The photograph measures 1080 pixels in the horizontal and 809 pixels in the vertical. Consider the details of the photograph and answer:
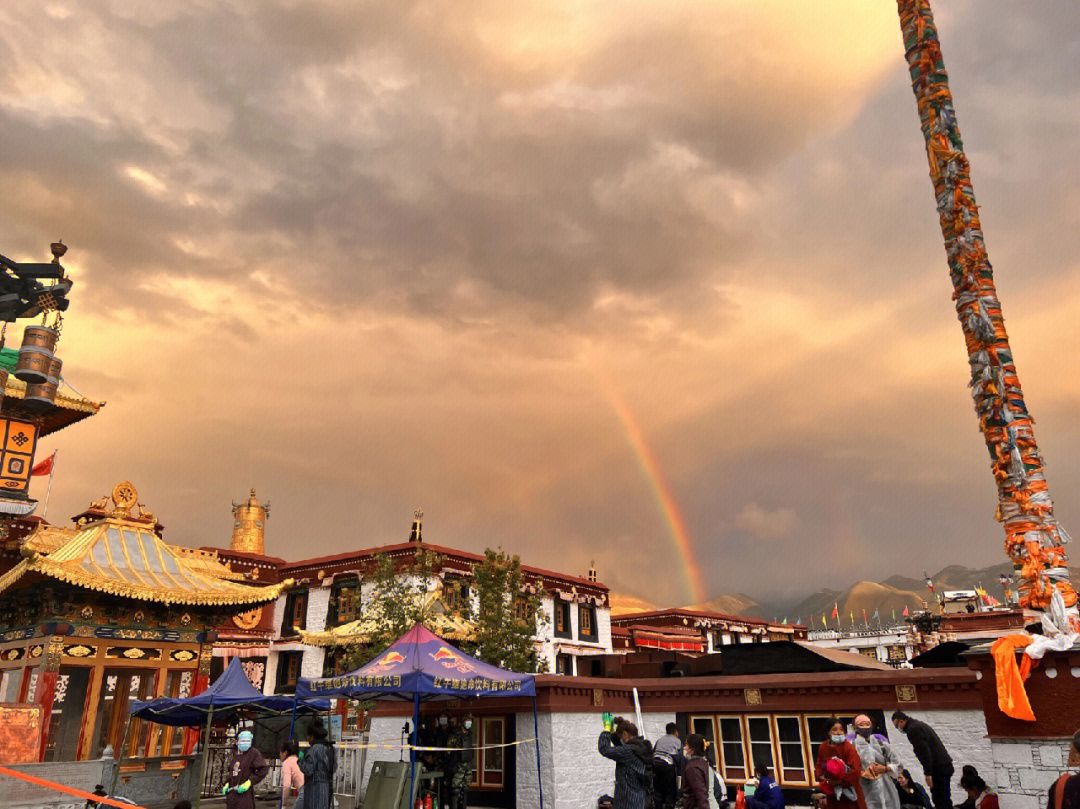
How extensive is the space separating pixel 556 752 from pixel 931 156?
48.9 feet

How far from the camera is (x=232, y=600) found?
22438 mm

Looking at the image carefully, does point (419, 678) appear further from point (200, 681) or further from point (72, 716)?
point (72, 716)

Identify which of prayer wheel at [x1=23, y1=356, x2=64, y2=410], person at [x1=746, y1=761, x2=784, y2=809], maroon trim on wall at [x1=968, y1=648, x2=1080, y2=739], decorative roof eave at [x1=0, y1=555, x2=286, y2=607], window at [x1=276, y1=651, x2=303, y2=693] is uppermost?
prayer wheel at [x1=23, y1=356, x2=64, y2=410]

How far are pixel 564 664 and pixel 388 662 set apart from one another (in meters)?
30.0

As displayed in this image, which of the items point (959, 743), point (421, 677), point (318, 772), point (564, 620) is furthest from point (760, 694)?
point (564, 620)

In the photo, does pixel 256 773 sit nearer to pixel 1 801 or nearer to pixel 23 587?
pixel 1 801

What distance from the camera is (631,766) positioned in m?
11.1

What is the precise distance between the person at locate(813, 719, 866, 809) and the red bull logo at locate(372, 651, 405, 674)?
27.2 feet

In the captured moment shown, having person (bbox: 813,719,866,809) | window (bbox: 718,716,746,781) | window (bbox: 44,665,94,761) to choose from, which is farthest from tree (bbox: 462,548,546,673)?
person (bbox: 813,719,866,809)

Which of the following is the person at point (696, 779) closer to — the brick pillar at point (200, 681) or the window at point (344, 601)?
the brick pillar at point (200, 681)

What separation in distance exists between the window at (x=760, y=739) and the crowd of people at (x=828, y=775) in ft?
14.0

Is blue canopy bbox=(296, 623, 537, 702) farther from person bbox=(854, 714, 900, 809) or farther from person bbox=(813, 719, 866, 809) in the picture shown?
person bbox=(854, 714, 900, 809)

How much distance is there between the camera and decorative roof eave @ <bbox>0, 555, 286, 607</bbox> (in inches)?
744

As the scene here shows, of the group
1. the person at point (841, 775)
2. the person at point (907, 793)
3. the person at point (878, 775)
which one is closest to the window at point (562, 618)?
the person at point (907, 793)
